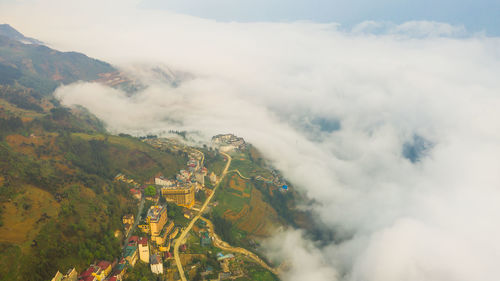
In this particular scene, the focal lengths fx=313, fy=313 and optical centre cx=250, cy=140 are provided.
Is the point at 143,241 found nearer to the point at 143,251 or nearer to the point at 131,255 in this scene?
the point at 143,251

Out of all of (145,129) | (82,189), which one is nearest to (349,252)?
(82,189)

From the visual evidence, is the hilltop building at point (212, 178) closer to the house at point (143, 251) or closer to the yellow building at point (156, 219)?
the yellow building at point (156, 219)

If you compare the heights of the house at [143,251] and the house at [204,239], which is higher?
the house at [204,239]

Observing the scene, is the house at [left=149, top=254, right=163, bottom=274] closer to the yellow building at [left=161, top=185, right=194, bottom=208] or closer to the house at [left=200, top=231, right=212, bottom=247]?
the house at [left=200, top=231, right=212, bottom=247]

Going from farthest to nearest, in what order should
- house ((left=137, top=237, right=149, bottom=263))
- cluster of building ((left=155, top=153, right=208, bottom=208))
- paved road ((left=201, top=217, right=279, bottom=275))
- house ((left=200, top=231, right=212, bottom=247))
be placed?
cluster of building ((left=155, top=153, right=208, bottom=208))
paved road ((left=201, top=217, right=279, bottom=275))
house ((left=200, top=231, right=212, bottom=247))
house ((left=137, top=237, right=149, bottom=263))

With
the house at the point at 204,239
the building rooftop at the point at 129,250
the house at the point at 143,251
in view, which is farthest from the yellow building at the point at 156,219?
the house at the point at 204,239

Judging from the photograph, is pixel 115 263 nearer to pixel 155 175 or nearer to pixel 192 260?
pixel 192 260

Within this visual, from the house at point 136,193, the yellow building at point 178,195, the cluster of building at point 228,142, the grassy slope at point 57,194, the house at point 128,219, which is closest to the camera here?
the grassy slope at point 57,194

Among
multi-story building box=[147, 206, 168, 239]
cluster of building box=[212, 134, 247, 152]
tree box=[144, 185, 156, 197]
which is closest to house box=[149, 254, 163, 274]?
multi-story building box=[147, 206, 168, 239]
